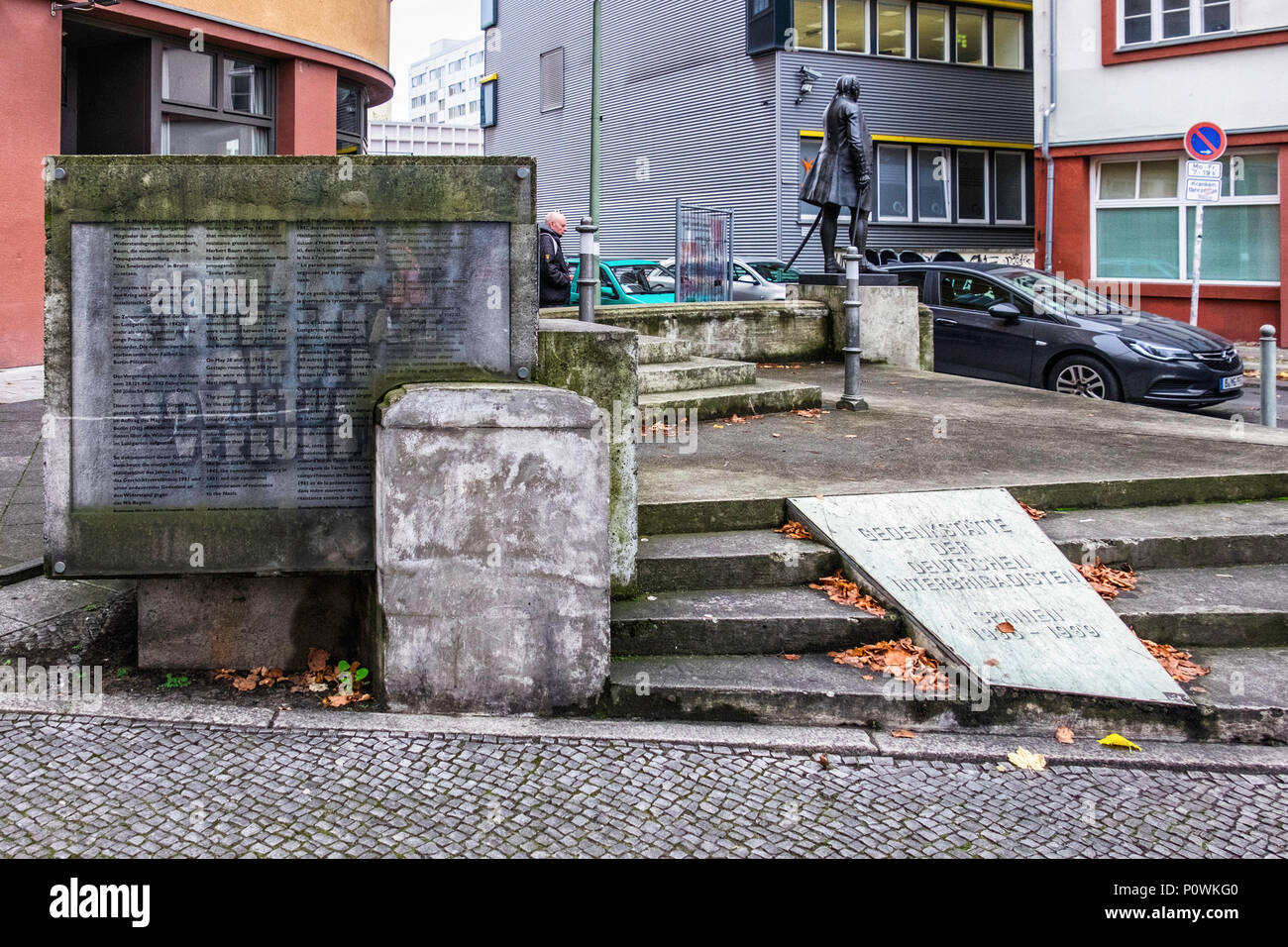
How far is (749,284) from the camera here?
830 inches

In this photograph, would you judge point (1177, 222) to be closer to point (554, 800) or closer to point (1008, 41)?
point (1008, 41)

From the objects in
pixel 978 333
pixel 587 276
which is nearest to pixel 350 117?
pixel 978 333

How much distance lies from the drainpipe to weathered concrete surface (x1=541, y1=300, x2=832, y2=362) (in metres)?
13.5

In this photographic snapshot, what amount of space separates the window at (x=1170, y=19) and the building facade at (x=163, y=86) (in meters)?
13.4

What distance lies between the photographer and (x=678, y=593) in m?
6.04

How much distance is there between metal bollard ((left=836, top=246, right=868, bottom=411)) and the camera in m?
10.4

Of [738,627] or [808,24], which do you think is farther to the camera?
[808,24]

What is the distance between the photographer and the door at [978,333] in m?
14.8

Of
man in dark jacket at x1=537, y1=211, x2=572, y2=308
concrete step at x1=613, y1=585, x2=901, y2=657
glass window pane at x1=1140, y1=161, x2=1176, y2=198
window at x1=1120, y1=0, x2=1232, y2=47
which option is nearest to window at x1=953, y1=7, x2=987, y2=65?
window at x1=1120, y1=0, x2=1232, y2=47

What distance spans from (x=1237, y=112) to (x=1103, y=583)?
19.4 m

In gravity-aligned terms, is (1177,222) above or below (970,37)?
below

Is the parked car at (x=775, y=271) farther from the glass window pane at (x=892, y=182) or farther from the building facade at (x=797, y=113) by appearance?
the glass window pane at (x=892, y=182)

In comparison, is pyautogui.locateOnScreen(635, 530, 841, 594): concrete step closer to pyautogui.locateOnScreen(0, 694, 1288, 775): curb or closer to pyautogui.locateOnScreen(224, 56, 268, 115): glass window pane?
pyautogui.locateOnScreen(0, 694, 1288, 775): curb

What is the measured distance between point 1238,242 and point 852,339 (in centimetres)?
1600
